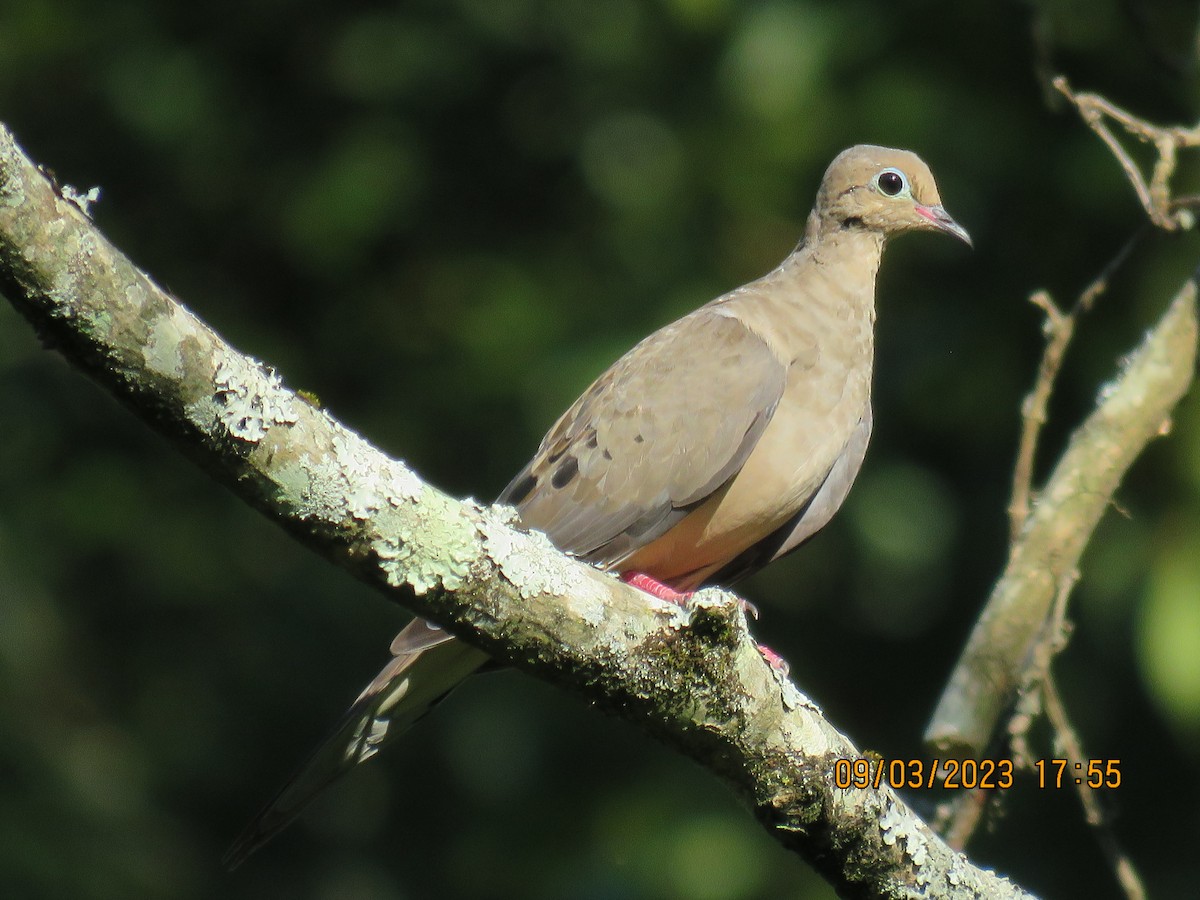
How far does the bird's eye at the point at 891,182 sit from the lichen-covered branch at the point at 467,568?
6.29 ft

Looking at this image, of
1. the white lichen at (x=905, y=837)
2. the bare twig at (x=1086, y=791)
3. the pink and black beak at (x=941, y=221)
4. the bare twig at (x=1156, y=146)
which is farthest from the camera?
the pink and black beak at (x=941, y=221)

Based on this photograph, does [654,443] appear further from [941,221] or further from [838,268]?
[941,221]

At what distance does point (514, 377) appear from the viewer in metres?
5.28

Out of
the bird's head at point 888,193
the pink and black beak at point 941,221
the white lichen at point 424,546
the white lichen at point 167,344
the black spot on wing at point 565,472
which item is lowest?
the black spot on wing at point 565,472

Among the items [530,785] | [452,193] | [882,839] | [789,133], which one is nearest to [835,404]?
[882,839]

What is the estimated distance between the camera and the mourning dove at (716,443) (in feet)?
10.9

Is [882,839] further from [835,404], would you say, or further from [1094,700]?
[1094,700]

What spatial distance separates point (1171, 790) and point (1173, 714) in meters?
1.39

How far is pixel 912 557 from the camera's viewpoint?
4789 millimetres

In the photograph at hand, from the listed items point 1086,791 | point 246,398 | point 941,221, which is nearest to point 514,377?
point 941,221

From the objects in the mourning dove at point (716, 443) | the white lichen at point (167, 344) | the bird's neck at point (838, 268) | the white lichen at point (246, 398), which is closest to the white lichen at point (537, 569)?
the white lichen at point (246, 398)

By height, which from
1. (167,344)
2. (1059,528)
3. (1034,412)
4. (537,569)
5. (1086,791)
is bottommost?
(1086,791)

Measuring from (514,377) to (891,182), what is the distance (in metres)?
1.88

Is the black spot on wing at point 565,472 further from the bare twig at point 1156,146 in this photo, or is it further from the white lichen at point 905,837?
the bare twig at point 1156,146
